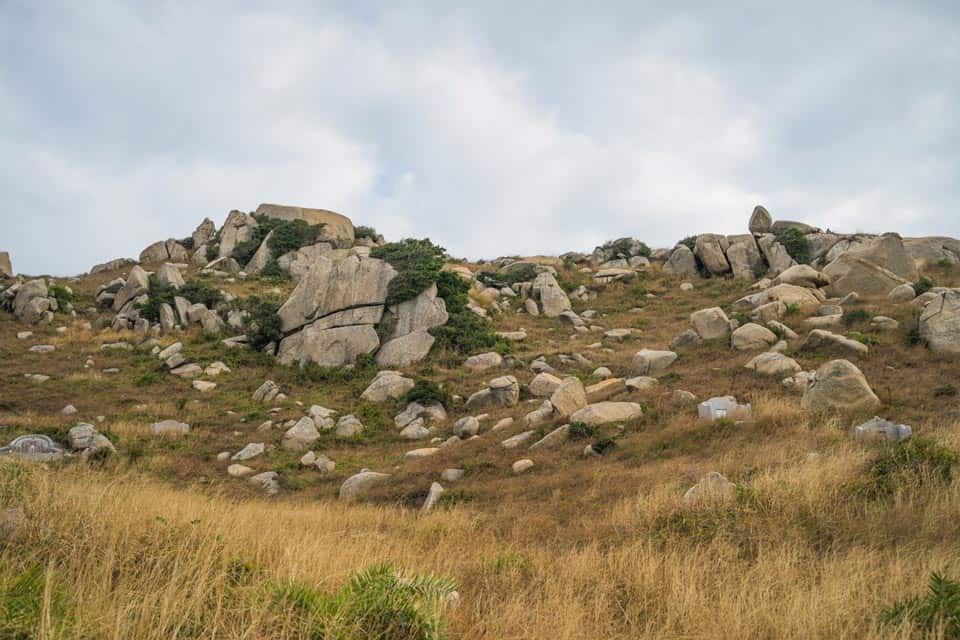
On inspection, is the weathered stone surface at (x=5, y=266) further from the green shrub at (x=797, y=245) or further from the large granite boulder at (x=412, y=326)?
the green shrub at (x=797, y=245)

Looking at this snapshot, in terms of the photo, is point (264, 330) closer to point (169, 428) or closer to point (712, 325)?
point (169, 428)

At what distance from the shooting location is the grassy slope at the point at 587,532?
455cm

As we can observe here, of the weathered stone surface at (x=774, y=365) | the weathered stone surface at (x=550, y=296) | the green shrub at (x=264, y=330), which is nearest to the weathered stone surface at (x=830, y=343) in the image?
the weathered stone surface at (x=774, y=365)

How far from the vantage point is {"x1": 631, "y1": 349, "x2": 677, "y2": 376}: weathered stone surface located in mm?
18922

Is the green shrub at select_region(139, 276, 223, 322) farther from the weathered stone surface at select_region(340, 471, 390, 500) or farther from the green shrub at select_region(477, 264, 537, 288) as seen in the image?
the weathered stone surface at select_region(340, 471, 390, 500)

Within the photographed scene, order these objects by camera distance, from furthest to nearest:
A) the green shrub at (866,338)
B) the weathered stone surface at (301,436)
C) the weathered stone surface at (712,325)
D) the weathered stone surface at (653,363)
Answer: the weathered stone surface at (712,325) < the weathered stone surface at (653,363) < the weathered stone surface at (301,436) < the green shrub at (866,338)

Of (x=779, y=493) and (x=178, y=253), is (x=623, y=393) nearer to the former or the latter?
(x=779, y=493)

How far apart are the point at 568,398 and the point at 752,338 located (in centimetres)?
743

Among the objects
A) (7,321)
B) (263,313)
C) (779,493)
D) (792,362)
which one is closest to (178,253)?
(7,321)

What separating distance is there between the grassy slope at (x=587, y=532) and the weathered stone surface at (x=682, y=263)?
25862 mm

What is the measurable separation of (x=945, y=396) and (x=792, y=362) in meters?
3.51

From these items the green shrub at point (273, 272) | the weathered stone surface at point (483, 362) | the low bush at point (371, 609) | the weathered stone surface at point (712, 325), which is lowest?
the low bush at point (371, 609)

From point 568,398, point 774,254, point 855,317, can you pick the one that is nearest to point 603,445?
point 568,398

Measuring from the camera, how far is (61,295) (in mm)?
33875
